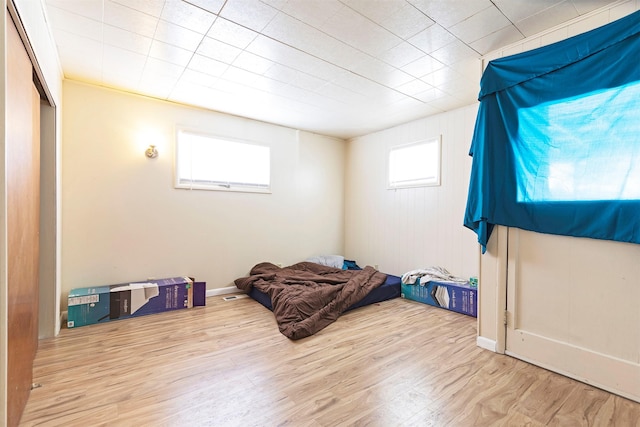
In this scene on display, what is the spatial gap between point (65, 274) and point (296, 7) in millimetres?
3258

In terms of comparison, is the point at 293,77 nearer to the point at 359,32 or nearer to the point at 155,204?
the point at 359,32

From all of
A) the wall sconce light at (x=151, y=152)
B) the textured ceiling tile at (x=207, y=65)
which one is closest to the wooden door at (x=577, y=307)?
the textured ceiling tile at (x=207, y=65)

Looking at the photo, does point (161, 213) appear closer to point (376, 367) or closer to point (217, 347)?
point (217, 347)

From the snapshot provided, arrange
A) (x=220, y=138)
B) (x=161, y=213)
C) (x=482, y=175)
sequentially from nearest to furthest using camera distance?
(x=482, y=175), (x=161, y=213), (x=220, y=138)

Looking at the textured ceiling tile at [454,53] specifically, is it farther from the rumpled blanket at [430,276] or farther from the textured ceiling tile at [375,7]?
the rumpled blanket at [430,276]

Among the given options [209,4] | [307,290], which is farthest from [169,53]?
[307,290]

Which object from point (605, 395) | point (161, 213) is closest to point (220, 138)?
point (161, 213)

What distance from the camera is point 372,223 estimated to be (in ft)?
15.4

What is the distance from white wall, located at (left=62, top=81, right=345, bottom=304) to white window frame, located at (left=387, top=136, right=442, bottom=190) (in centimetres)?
137

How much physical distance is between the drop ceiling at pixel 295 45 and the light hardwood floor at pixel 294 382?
7.84 ft

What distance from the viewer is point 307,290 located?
10.5 ft

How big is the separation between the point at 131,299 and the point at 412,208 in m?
3.53

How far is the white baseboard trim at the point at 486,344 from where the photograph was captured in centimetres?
230

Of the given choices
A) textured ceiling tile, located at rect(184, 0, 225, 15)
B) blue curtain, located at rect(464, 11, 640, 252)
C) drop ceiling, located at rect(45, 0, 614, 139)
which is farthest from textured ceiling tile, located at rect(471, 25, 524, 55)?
textured ceiling tile, located at rect(184, 0, 225, 15)
